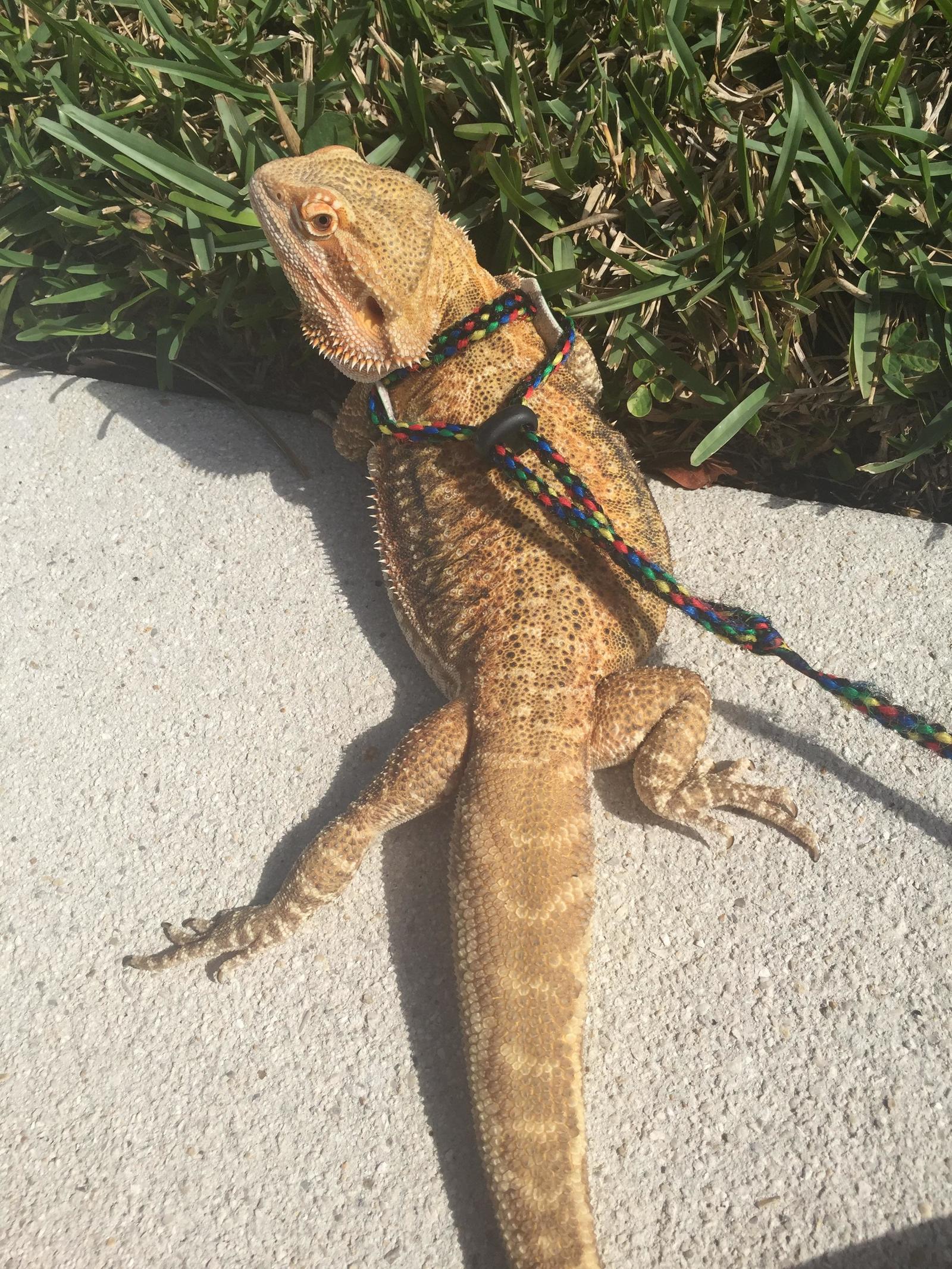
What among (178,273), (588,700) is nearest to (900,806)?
(588,700)

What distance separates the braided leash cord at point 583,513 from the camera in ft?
5.43

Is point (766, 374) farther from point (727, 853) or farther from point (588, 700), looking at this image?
point (727, 853)

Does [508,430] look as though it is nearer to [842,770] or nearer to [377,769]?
[377,769]

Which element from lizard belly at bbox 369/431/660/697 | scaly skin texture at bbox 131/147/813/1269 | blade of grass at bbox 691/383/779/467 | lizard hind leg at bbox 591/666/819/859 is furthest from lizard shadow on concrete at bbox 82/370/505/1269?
blade of grass at bbox 691/383/779/467

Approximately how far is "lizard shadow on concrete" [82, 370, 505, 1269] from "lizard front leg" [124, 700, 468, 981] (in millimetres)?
84

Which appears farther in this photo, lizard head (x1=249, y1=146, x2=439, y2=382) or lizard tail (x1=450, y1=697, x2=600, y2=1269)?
lizard head (x1=249, y1=146, x2=439, y2=382)

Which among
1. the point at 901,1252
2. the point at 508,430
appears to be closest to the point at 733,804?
the point at 901,1252

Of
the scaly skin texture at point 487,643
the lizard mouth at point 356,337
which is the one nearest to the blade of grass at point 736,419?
the scaly skin texture at point 487,643

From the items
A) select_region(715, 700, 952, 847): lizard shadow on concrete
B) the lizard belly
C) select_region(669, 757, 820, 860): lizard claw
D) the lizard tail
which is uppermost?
the lizard belly

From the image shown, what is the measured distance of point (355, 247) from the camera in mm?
1751

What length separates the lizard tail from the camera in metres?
1.45

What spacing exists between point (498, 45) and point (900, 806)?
193 centimetres

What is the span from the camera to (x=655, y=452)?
90.9 inches

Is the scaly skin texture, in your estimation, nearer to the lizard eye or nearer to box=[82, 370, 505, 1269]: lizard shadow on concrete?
the lizard eye
